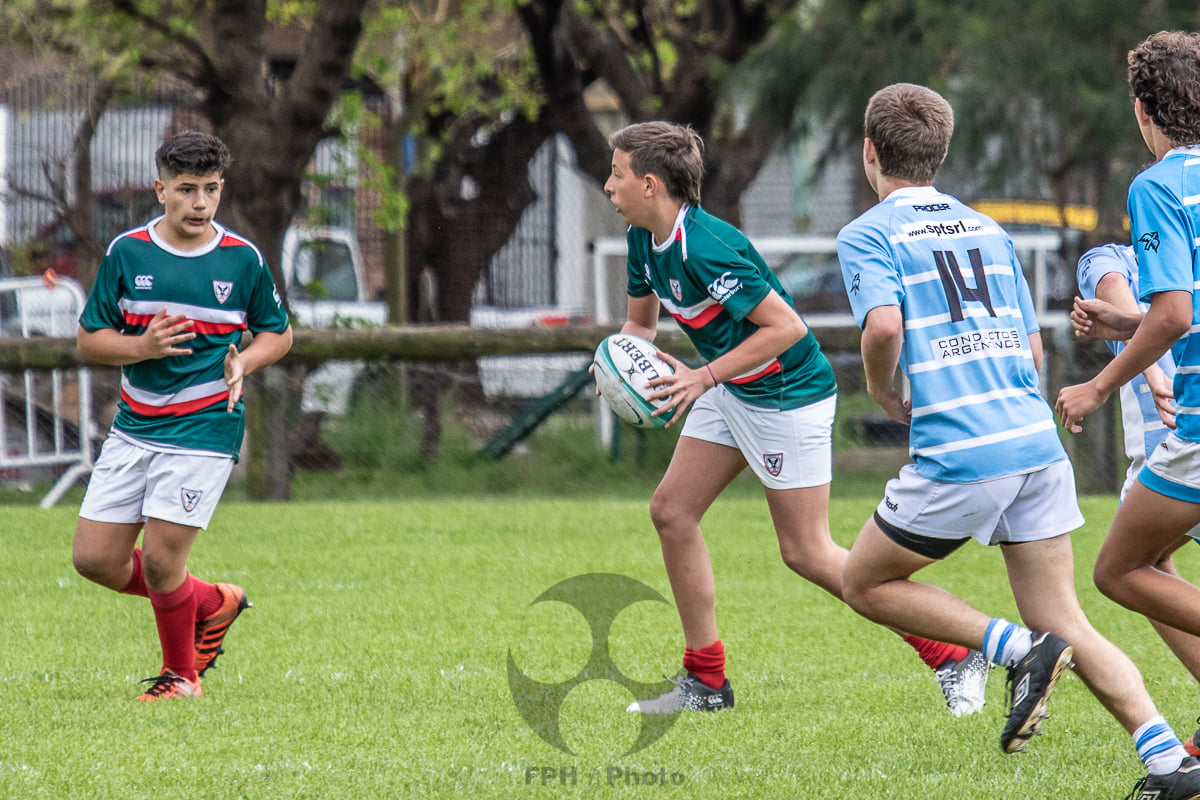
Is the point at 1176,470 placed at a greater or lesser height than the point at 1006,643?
greater

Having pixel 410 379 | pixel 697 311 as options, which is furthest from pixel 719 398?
pixel 410 379

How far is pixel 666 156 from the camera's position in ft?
15.5

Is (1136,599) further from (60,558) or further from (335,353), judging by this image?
(335,353)

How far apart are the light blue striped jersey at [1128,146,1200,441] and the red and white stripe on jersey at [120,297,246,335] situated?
3.10 m

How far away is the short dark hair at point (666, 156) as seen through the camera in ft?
15.5

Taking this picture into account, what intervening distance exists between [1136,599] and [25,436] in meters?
9.09

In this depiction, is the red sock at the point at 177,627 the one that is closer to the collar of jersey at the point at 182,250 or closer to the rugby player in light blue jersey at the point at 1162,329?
the collar of jersey at the point at 182,250

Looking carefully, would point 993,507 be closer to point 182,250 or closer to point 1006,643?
point 1006,643

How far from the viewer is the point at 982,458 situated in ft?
12.0

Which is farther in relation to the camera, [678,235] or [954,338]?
[678,235]

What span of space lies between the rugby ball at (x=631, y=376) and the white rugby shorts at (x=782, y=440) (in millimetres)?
416


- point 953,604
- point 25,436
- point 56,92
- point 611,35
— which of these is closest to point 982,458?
point 953,604

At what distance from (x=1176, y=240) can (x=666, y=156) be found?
1.74m

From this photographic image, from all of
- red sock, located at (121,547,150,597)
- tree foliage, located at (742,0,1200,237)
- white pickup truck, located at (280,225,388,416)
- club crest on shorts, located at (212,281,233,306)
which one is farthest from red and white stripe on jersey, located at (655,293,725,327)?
tree foliage, located at (742,0,1200,237)
